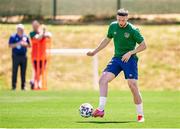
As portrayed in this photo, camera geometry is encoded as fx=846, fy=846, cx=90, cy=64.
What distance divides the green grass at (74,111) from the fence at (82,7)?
15287mm

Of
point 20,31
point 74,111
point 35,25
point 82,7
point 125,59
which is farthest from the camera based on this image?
point 82,7

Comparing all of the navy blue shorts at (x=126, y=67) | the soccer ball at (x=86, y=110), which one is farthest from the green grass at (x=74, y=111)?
the navy blue shorts at (x=126, y=67)

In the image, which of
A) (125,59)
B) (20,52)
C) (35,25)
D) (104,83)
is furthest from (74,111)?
(35,25)

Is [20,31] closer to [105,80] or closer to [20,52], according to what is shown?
[20,52]

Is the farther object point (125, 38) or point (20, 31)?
point (20, 31)

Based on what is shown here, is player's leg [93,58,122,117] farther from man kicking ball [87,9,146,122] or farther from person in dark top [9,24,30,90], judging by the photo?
person in dark top [9,24,30,90]

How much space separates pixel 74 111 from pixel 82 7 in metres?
22.9

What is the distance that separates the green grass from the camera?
16062 mm

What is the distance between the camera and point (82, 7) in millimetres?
41781

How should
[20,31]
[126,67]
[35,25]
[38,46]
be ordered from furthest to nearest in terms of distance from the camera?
[38,46] < [35,25] < [20,31] < [126,67]

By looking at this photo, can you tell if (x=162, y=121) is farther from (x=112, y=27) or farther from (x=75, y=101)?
(x=75, y=101)

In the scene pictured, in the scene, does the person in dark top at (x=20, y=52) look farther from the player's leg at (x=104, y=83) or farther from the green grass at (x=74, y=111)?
the player's leg at (x=104, y=83)

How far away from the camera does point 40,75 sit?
100 feet

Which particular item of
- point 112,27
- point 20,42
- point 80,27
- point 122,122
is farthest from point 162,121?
point 80,27
